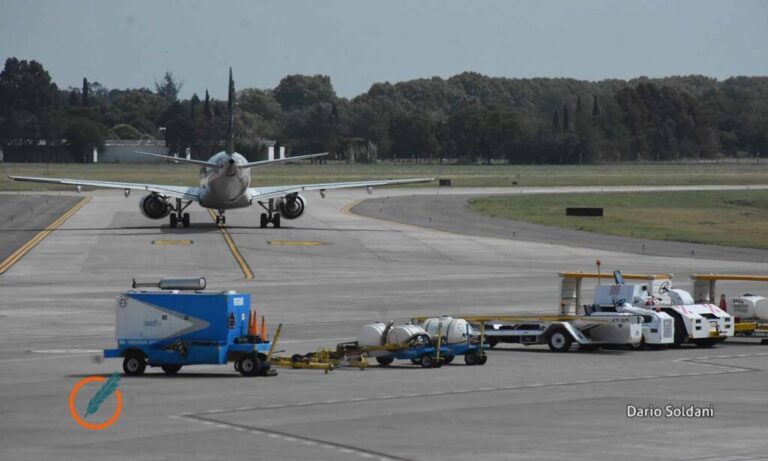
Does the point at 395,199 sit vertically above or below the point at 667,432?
above

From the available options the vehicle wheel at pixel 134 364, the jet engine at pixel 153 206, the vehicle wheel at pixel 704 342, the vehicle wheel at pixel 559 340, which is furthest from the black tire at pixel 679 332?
the jet engine at pixel 153 206

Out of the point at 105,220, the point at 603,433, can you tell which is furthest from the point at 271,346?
the point at 105,220

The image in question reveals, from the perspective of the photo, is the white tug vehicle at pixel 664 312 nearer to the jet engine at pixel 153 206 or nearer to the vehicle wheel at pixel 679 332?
the vehicle wheel at pixel 679 332

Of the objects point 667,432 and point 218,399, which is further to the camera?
point 218,399

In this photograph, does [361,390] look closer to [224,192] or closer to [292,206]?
[224,192]

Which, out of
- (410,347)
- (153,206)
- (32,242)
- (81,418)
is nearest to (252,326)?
(410,347)

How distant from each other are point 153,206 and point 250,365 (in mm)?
59349

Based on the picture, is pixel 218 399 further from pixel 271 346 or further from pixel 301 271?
pixel 301 271

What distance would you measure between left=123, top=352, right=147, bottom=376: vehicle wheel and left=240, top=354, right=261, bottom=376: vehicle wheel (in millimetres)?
2156

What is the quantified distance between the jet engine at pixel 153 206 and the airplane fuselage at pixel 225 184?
3328 millimetres

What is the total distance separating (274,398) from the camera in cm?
2797

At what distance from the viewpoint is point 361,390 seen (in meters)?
29.3

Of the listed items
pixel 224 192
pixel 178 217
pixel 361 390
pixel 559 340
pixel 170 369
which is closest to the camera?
pixel 361 390

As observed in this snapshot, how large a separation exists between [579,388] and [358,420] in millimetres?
6340
